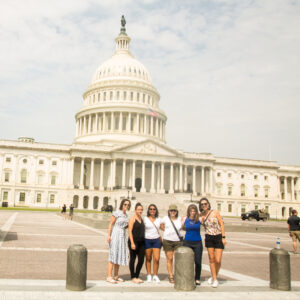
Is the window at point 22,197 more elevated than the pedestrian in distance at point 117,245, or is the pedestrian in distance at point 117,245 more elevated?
the window at point 22,197

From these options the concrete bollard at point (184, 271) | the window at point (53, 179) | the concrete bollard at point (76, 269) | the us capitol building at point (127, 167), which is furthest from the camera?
the window at point (53, 179)

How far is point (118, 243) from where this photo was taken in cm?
1120

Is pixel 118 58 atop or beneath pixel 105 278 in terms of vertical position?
atop

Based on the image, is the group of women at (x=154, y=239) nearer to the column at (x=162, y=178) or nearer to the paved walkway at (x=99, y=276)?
the paved walkway at (x=99, y=276)

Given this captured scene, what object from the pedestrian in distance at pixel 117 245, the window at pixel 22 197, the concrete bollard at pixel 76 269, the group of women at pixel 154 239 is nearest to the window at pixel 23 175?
the window at pixel 22 197

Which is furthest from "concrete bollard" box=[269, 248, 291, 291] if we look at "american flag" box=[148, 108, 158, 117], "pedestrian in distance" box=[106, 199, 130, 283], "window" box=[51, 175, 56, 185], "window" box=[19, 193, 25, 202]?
"american flag" box=[148, 108, 158, 117]

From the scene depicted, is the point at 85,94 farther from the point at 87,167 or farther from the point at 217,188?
the point at 217,188

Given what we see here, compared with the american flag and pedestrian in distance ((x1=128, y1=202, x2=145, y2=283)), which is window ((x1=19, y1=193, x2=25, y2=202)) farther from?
pedestrian in distance ((x1=128, y1=202, x2=145, y2=283))

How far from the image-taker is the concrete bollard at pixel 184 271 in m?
10.2

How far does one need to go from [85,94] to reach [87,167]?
91.3ft

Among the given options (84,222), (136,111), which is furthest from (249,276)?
(136,111)

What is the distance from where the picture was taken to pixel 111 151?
293ft

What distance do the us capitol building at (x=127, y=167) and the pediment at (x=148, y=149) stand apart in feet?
0.77

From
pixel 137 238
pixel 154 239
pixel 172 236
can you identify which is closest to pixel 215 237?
pixel 172 236
